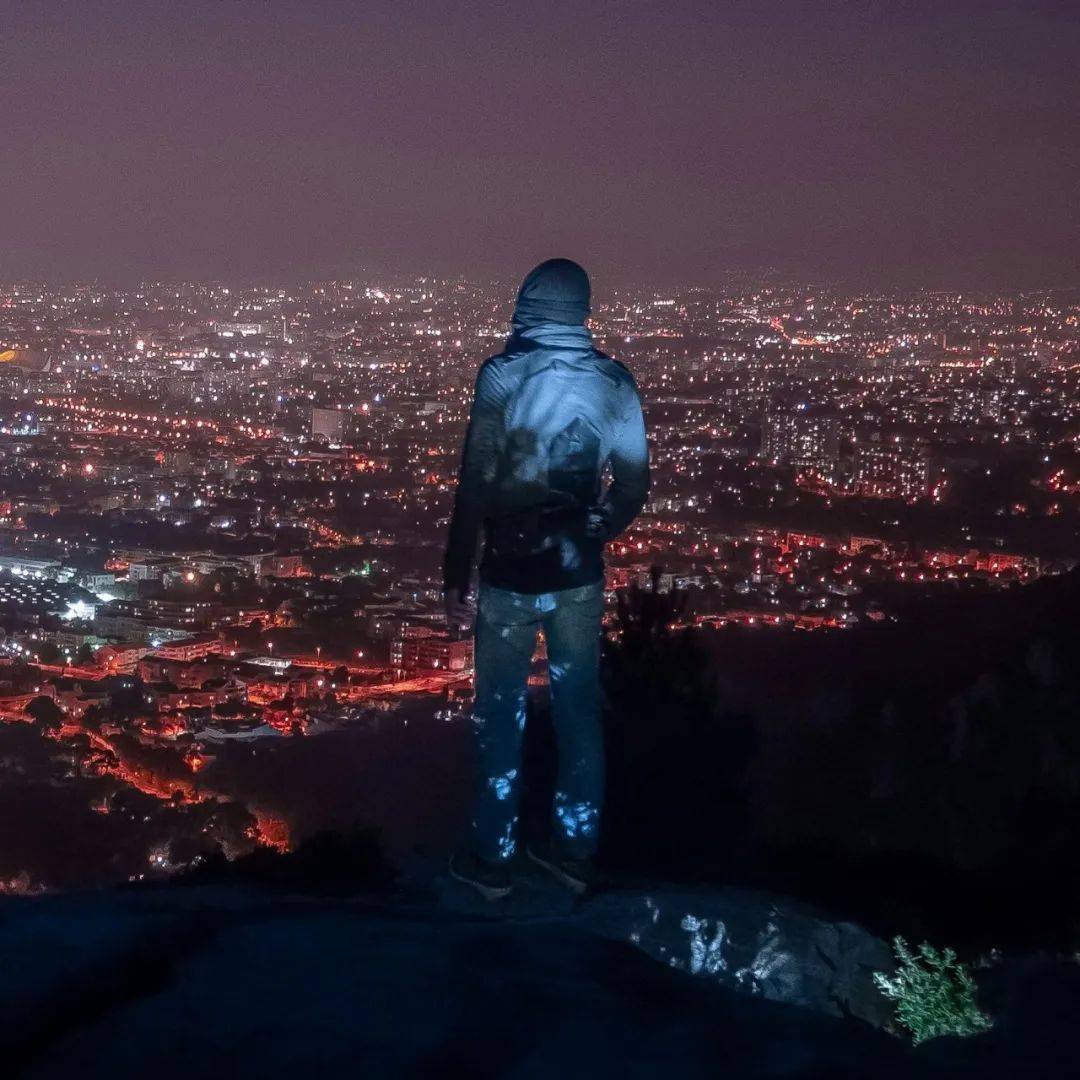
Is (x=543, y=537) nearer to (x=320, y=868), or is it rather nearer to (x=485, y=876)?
(x=485, y=876)

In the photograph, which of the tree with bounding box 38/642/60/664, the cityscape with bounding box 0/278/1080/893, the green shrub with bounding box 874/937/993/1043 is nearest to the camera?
the green shrub with bounding box 874/937/993/1043

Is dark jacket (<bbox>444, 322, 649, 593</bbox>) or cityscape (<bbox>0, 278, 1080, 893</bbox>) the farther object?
cityscape (<bbox>0, 278, 1080, 893</bbox>)

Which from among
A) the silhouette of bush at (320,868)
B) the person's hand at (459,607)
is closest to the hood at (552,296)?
the person's hand at (459,607)

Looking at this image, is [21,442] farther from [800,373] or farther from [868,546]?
[868,546]

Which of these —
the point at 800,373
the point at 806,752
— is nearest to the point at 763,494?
the point at 800,373

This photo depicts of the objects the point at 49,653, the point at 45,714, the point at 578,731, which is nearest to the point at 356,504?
the point at 49,653

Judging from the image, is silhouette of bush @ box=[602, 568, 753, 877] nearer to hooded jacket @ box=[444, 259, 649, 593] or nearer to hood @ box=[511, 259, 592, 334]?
hooded jacket @ box=[444, 259, 649, 593]

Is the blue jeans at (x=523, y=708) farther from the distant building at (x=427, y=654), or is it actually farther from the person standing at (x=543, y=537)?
the distant building at (x=427, y=654)

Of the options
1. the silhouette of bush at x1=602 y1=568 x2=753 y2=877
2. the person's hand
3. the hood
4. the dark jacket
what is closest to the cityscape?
the silhouette of bush at x1=602 y1=568 x2=753 y2=877
